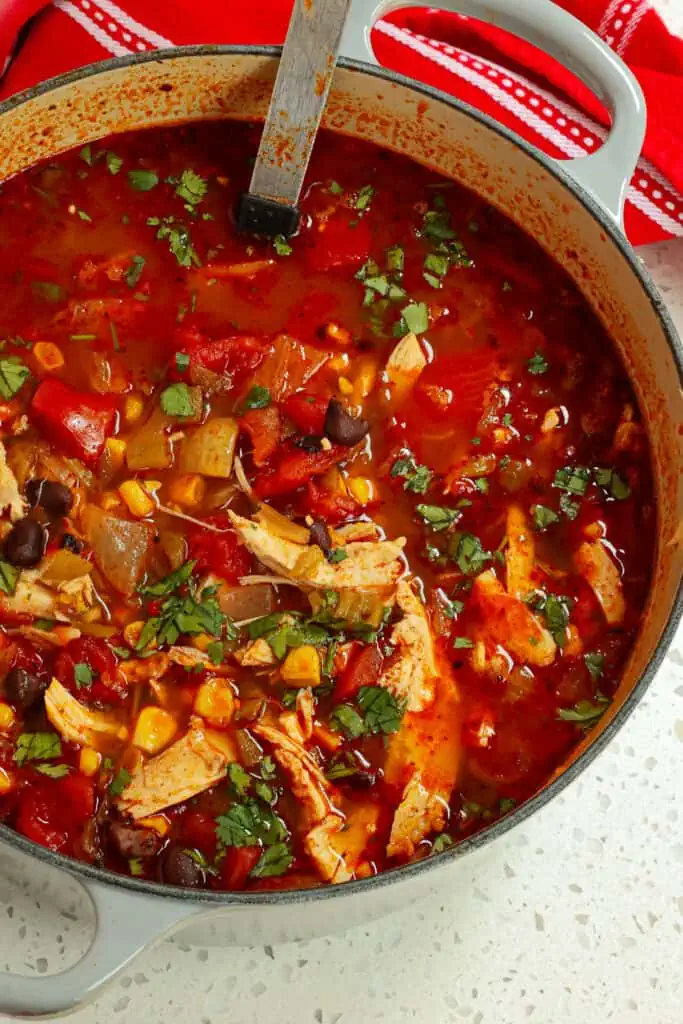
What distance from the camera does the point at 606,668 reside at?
3.01 meters

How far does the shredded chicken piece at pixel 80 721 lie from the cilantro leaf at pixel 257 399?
2.85 ft

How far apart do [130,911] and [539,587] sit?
1.30 metres

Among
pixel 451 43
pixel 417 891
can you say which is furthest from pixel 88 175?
pixel 417 891

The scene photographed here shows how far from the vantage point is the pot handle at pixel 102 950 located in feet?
7.73

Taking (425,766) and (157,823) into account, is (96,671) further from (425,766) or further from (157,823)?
(425,766)

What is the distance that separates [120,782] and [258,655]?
0.46m

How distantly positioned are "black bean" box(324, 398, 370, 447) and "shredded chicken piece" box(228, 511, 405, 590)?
0.90 feet

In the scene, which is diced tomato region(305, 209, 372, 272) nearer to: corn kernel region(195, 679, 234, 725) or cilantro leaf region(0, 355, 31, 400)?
cilantro leaf region(0, 355, 31, 400)

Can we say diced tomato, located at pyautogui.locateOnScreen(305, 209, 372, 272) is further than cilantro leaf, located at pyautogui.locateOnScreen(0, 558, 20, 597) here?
Yes

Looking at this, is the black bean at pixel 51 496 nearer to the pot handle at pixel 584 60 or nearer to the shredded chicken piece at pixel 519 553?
the shredded chicken piece at pixel 519 553

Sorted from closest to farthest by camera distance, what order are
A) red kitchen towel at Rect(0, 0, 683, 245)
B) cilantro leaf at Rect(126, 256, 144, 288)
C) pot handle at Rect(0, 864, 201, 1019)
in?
pot handle at Rect(0, 864, 201, 1019)
cilantro leaf at Rect(126, 256, 144, 288)
red kitchen towel at Rect(0, 0, 683, 245)

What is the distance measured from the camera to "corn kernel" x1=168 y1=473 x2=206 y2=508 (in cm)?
304

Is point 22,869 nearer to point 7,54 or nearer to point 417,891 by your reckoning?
point 417,891

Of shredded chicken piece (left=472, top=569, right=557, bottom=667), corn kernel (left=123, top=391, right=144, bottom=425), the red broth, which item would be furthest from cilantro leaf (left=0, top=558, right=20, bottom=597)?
shredded chicken piece (left=472, top=569, right=557, bottom=667)
